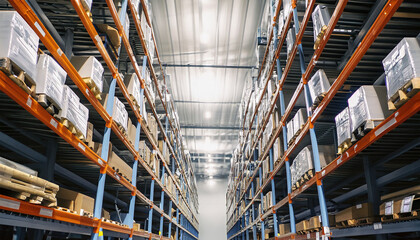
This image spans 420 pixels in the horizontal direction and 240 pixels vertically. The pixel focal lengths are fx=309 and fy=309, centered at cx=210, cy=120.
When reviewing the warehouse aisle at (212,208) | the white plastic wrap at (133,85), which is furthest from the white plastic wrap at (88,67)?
the warehouse aisle at (212,208)

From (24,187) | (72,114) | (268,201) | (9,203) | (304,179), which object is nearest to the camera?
(9,203)

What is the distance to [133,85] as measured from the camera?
6391 millimetres

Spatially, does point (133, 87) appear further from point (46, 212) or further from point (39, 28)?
point (46, 212)

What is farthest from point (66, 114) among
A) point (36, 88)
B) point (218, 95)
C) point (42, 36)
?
point (218, 95)

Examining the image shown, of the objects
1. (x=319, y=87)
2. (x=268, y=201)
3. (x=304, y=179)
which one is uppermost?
(x=319, y=87)

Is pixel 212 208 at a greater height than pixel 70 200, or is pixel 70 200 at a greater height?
pixel 212 208

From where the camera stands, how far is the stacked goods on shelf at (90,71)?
14.8ft

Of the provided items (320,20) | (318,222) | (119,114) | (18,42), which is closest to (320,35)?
(320,20)

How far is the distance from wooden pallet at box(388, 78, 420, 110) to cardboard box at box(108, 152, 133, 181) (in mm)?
4359

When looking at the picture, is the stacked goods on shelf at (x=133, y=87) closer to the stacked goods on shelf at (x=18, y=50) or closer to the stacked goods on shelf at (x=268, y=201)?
the stacked goods on shelf at (x=18, y=50)

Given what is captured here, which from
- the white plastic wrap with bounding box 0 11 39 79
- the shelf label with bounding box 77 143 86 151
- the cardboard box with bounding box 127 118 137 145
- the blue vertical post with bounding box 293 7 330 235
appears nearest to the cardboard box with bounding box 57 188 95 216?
the shelf label with bounding box 77 143 86 151

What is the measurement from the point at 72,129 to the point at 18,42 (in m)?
1.45

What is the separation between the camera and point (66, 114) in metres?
3.76

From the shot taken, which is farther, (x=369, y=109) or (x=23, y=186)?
(x=369, y=109)
